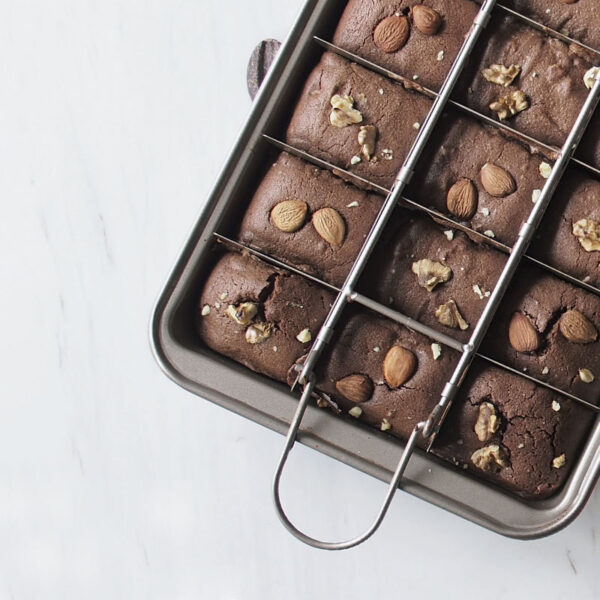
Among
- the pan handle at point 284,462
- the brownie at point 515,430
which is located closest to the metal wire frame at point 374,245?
the pan handle at point 284,462

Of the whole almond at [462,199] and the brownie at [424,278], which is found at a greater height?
the whole almond at [462,199]

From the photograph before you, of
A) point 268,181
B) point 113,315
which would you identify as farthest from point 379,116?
point 113,315

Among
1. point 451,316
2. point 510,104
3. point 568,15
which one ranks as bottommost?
point 451,316

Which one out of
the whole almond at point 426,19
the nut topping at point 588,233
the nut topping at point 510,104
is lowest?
the nut topping at point 588,233

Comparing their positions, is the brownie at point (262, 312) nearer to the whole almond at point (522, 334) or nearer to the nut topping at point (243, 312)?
the nut topping at point (243, 312)

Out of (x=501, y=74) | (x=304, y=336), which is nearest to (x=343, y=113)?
(x=501, y=74)

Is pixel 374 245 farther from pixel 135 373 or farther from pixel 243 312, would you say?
pixel 135 373

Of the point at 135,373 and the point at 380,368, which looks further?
the point at 135,373

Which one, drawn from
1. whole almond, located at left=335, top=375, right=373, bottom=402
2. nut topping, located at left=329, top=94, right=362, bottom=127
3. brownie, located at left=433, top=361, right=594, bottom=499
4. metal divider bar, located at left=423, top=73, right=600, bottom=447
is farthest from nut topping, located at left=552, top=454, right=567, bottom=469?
nut topping, located at left=329, top=94, right=362, bottom=127
